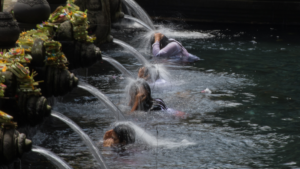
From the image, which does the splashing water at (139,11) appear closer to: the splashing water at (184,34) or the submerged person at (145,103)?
the splashing water at (184,34)

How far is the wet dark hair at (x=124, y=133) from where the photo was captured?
6.23 metres

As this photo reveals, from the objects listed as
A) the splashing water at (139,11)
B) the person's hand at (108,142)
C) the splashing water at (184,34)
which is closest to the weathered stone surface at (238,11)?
the splashing water at (184,34)

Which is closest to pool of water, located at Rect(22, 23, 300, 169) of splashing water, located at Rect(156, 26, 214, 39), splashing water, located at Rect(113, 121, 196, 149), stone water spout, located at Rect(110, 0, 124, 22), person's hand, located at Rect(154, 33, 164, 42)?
splashing water, located at Rect(113, 121, 196, 149)

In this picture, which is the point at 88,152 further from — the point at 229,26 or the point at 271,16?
the point at 271,16

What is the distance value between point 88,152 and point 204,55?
25.1 feet

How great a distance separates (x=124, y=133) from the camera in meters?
6.25

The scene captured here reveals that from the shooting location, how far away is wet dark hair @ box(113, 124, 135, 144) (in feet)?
20.5

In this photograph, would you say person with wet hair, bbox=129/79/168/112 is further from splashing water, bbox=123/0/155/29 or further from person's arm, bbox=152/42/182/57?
splashing water, bbox=123/0/155/29

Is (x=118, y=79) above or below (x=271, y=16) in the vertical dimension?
below

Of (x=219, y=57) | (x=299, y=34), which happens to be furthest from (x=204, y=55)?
(x=299, y=34)

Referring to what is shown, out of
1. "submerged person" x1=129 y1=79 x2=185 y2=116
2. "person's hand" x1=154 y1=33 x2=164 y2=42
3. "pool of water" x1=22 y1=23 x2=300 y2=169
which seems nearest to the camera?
"pool of water" x1=22 y1=23 x2=300 y2=169

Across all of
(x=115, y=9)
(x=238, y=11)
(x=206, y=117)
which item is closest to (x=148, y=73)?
(x=206, y=117)

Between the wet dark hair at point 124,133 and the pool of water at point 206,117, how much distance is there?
116mm

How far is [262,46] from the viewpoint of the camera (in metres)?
14.4
